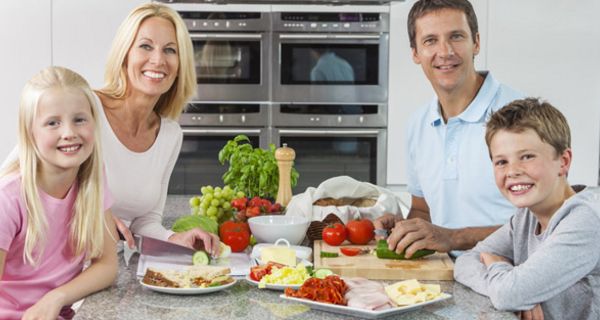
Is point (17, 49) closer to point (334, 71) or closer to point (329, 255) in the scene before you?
point (334, 71)

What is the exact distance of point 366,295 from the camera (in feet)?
5.73

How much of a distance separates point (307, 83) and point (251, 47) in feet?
1.25

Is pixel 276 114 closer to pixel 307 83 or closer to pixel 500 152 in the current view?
pixel 307 83

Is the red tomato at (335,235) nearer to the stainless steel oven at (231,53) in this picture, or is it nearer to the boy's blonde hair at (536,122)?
Answer: the boy's blonde hair at (536,122)

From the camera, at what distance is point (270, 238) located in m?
2.30

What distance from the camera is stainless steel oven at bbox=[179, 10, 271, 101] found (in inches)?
190

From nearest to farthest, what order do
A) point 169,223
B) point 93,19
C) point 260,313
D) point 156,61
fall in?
point 260,313 → point 156,61 → point 169,223 → point 93,19

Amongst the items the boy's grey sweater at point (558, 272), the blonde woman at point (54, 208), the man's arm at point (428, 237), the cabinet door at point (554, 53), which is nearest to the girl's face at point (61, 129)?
the blonde woman at point (54, 208)

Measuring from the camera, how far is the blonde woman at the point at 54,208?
194 cm

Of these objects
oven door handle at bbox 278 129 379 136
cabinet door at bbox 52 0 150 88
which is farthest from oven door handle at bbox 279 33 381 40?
cabinet door at bbox 52 0 150 88

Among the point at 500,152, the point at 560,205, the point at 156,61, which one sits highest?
the point at 156,61

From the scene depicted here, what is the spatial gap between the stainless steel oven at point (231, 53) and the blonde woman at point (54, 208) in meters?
2.80

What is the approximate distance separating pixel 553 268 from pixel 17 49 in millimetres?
3839

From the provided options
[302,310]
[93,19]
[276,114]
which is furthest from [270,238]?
[93,19]
